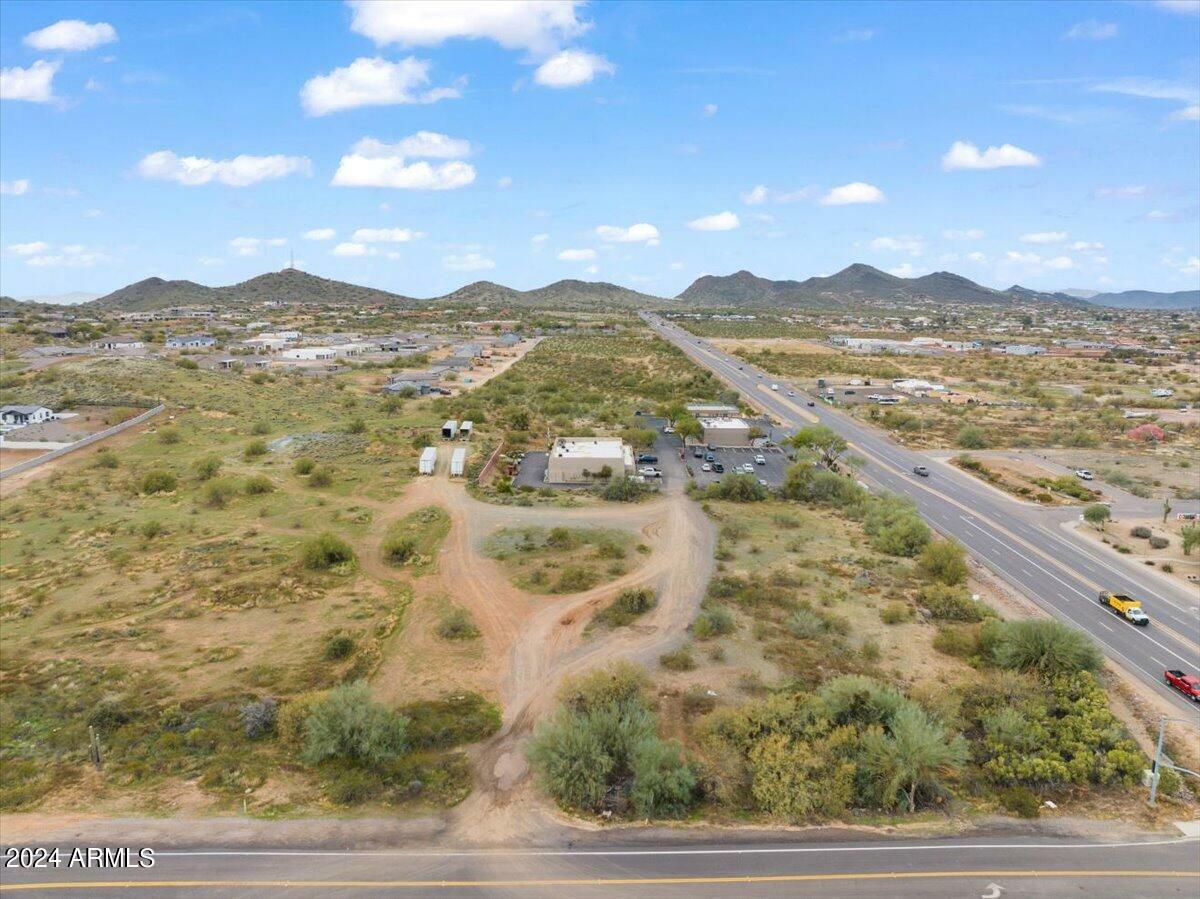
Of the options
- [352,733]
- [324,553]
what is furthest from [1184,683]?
[324,553]

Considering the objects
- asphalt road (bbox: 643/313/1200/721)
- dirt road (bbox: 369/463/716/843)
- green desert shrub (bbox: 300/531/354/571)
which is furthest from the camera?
green desert shrub (bbox: 300/531/354/571)

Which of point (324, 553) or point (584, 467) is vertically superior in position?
point (584, 467)

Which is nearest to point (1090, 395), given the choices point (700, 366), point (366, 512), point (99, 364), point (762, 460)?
point (700, 366)

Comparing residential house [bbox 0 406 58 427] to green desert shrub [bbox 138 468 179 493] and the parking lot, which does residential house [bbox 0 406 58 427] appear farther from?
the parking lot

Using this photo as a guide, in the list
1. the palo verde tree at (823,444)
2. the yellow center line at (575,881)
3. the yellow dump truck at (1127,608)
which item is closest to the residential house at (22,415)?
the yellow center line at (575,881)

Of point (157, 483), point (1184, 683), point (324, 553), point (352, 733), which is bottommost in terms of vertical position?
point (1184, 683)

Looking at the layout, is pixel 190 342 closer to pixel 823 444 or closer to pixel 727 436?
pixel 727 436

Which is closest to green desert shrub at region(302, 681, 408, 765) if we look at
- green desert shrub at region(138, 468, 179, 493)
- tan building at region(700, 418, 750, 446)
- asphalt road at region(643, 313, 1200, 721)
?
asphalt road at region(643, 313, 1200, 721)
